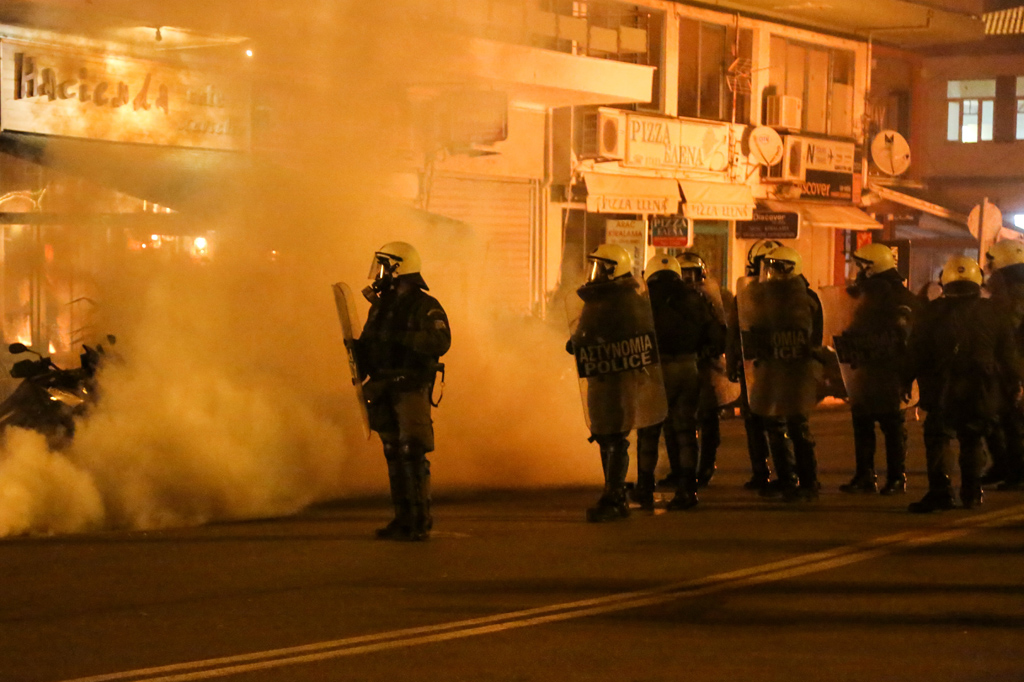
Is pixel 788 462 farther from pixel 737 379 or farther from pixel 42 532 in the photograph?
pixel 42 532

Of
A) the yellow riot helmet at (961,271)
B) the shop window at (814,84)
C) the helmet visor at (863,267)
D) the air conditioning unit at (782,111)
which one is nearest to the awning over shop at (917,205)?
the shop window at (814,84)

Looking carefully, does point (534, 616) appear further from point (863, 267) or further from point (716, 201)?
point (716, 201)

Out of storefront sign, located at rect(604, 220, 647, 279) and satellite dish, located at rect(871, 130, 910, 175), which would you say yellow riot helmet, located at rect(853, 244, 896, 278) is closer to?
storefront sign, located at rect(604, 220, 647, 279)

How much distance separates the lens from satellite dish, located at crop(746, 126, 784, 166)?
24828mm

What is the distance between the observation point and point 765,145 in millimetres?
25000

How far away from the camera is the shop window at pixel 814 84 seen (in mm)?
26191

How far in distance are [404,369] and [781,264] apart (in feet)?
11.1

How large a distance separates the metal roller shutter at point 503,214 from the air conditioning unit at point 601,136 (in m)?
1.17

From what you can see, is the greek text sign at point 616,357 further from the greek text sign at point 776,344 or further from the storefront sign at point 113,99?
the storefront sign at point 113,99

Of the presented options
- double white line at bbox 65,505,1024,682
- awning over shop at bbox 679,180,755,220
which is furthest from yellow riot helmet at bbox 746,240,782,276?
awning over shop at bbox 679,180,755,220

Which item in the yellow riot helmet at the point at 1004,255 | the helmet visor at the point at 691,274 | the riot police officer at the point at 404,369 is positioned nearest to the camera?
the riot police officer at the point at 404,369

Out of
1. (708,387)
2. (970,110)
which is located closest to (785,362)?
(708,387)

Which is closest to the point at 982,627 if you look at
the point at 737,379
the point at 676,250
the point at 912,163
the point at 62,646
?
the point at 62,646

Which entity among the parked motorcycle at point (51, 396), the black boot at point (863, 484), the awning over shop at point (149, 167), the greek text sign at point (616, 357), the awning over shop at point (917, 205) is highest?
the awning over shop at point (917, 205)
